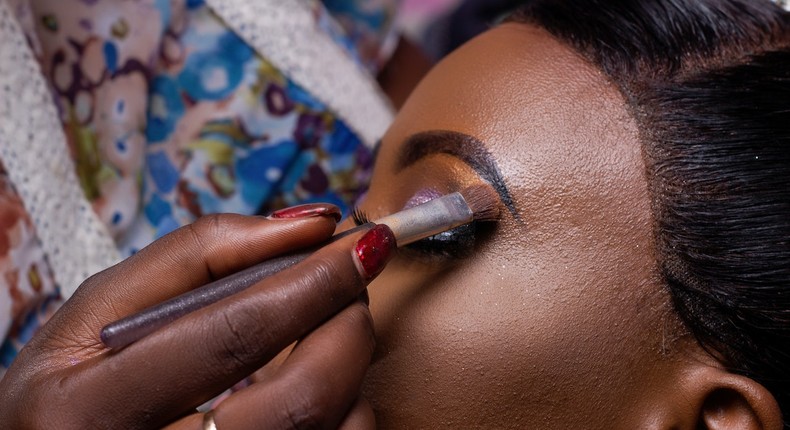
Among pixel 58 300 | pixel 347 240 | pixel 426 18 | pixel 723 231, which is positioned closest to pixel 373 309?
pixel 347 240

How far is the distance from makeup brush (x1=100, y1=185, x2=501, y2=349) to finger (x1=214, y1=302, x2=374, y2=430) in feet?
0.17

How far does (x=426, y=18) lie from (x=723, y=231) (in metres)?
1.12

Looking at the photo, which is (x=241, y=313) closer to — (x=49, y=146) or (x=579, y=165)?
Result: (x=579, y=165)

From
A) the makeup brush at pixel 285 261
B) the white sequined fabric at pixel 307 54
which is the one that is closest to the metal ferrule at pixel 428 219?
the makeup brush at pixel 285 261

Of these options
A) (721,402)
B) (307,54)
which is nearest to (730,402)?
(721,402)

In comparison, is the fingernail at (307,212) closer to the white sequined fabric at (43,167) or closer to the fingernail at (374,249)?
the fingernail at (374,249)

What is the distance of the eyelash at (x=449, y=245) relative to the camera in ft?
1.79

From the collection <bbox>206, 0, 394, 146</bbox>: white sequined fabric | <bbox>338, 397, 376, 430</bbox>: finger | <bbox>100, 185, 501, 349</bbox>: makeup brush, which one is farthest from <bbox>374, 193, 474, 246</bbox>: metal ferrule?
<bbox>206, 0, 394, 146</bbox>: white sequined fabric

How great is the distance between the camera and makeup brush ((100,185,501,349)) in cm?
43

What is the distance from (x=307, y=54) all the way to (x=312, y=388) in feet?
1.86

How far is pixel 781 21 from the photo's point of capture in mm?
629

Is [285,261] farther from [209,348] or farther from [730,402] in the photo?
[730,402]

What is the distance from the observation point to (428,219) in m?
0.50

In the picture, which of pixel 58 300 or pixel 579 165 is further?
pixel 58 300
